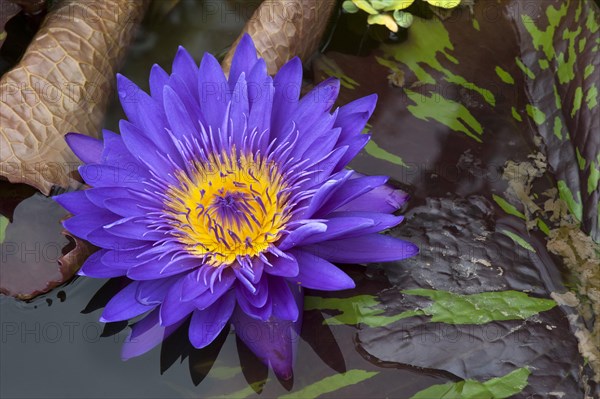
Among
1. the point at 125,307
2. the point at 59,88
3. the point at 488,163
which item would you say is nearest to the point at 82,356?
the point at 125,307

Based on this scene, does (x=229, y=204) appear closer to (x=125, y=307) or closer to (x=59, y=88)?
(x=125, y=307)

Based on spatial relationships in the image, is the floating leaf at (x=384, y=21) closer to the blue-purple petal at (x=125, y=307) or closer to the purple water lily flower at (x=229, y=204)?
the purple water lily flower at (x=229, y=204)

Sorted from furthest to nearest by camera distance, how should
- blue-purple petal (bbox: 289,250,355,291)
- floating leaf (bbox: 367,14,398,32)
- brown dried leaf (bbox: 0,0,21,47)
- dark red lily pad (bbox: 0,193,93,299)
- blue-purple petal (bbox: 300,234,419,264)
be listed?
floating leaf (bbox: 367,14,398,32) < brown dried leaf (bbox: 0,0,21,47) < dark red lily pad (bbox: 0,193,93,299) < blue-purple petal (bbox: 300,234,419,264) < blue-purple petal (bbox: 289,250,355,291)

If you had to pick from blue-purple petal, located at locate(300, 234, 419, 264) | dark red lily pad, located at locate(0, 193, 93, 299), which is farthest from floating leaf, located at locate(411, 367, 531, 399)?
dark red lily pad, located at locate(0, 193, 93, 299)

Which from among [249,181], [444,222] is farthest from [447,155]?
[249,181]

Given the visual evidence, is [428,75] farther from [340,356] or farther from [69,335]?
[69,335]

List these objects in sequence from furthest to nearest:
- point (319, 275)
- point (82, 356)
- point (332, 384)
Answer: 1. point (82, 356)
2. point (332, 384)
3. point (319, 275)

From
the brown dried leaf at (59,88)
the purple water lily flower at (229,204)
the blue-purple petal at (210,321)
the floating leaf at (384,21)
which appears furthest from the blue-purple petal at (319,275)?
the floating leaf at (384,21)

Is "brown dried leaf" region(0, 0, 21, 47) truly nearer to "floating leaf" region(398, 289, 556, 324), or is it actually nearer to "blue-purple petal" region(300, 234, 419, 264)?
"blue-purple petal" region(300, 234, 419, 264)
